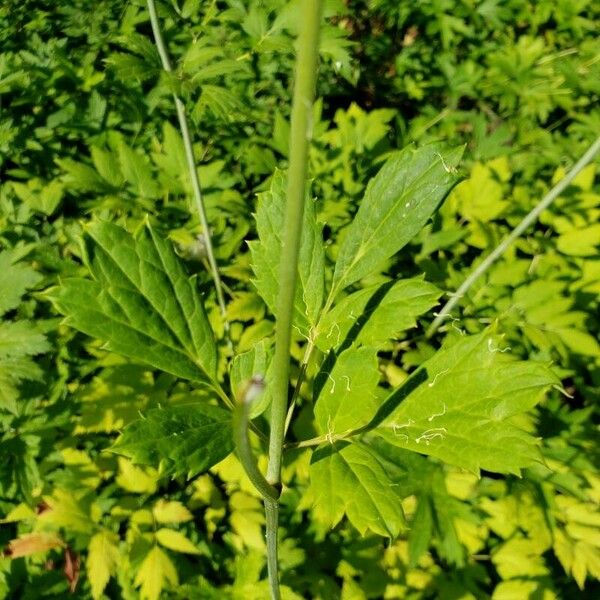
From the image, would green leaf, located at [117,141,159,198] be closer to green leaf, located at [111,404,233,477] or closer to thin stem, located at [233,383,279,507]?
green leaf, located at [111,404,233,477]

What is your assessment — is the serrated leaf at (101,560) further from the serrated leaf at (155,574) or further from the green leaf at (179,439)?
the green leaf at (179,439)

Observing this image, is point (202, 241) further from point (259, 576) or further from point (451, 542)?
point (451, 542)

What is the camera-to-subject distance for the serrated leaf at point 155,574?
1.73m

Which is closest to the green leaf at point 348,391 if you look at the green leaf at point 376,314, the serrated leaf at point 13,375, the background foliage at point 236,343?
the green leaf at point 376,314

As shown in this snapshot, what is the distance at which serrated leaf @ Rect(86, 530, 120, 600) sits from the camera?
175cm

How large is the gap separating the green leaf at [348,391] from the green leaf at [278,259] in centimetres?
12

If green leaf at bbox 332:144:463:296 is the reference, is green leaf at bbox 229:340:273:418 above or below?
below

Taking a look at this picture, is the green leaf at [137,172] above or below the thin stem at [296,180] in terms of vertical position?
below

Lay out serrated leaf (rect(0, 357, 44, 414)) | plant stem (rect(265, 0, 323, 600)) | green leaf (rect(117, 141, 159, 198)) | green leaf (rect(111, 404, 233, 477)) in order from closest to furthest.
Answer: plant stem (rect(265, 0, 323, 600)) → green leaf (rect(111, 404, 233, 477)) → serrated leaf (rect(0, 357, 44, 414)) → green leaf (rect(117, 141, 159, 198))

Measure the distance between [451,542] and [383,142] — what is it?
1572 mm

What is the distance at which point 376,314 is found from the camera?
3.29 feet

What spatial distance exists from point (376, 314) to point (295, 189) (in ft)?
1.62

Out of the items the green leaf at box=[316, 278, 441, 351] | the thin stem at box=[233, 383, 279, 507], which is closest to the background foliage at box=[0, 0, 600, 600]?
the green leaf at box=[316, 278, 441, 351]

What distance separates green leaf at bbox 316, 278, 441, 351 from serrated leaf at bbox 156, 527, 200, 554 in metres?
1.12
